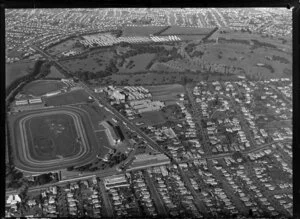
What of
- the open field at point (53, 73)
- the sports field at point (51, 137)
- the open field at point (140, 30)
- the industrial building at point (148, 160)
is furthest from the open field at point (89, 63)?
the industrial building at point (148, 160)

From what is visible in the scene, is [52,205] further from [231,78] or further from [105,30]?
[231,78]

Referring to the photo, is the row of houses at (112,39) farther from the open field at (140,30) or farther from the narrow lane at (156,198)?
the narrow lane at (156,198)

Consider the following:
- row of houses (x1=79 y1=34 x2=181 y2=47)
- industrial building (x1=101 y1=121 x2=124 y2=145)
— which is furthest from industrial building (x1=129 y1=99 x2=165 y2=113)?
row of houses (x1=79 y1=34 x2=181 y2=47)

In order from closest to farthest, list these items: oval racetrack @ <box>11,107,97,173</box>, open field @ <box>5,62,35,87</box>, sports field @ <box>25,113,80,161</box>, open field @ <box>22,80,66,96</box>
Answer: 1. open field @ <box>5,62,35,87</box>
2. oval racetrack @ <box>11,107,97,173</box>
3. sports field @ <box>25,113,80,161</box>
4. open field @ <box>22,80,66,96</box>

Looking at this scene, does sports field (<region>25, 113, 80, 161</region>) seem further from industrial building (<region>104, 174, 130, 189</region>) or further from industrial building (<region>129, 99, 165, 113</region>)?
industrial building (<region>129, 99, 165, 113</region>)

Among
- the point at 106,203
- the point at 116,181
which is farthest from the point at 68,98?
the point at 106,203

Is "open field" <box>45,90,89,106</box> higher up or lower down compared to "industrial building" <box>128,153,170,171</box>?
higher up

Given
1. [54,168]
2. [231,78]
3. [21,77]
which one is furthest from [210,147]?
[21,77]
